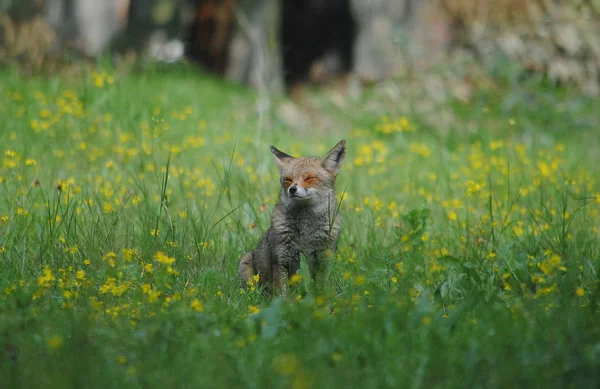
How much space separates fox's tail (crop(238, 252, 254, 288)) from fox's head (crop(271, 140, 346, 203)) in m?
0.54

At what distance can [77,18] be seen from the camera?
48.8 feet

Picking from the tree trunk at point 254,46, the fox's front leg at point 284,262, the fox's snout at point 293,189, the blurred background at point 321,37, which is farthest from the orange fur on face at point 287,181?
the tree trunk at point 254,46

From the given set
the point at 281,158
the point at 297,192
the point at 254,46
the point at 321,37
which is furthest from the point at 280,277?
the point at 321,37

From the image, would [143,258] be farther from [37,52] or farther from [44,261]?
[37,52]

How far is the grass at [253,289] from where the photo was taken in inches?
150

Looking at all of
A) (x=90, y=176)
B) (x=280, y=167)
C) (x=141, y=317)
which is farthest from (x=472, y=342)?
(x=90, y=176)

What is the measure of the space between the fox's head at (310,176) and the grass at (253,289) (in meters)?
0.47

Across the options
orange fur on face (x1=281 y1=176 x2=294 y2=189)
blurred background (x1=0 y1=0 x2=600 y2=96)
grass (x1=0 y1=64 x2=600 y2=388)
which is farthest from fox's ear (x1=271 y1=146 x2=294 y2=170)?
blurred background (x1=0 y1=0 x2=600 y2=96)

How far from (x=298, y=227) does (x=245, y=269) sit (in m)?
0.49

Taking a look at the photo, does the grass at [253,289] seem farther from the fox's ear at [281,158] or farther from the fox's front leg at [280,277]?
the fox's ear at [281,158]

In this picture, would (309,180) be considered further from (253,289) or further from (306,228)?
(253,289)

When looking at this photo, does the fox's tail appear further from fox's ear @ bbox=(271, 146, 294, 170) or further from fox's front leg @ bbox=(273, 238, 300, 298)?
fox's ear @ bbox=(271, 146, 294, 170)

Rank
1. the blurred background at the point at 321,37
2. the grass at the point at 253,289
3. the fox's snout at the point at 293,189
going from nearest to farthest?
the grass at the point at 253,289 < the fox's snout at the point at 293,189 < the blurred background at the point at 321,37

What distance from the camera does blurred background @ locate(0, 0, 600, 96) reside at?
12.5m
